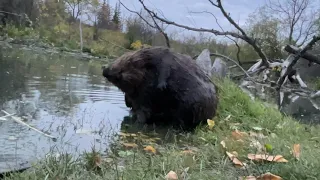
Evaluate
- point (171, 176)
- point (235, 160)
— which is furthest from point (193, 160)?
point (171, 176)

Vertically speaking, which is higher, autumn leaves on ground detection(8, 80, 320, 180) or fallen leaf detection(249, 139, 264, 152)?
fallen leaf detection(249, 139, 264, 152)

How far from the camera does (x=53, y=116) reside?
3.76 m

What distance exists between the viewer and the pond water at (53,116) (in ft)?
9.03

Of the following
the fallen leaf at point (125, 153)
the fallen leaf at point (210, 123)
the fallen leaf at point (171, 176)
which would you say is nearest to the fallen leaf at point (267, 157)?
the fallen leaf at point (171, 176)

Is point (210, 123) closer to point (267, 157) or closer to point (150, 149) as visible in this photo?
point (150, 149)

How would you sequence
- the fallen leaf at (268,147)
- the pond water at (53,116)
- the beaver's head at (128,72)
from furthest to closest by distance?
the beaver's head at (128,72), the fallen leaf at (268,147), the pond water at (53,116)

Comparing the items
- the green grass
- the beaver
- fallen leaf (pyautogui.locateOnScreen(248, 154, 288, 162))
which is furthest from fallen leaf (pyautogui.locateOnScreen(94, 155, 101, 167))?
the green grass

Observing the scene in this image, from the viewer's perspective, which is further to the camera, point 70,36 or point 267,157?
point 70,36

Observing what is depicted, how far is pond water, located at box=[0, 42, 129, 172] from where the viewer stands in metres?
2.75

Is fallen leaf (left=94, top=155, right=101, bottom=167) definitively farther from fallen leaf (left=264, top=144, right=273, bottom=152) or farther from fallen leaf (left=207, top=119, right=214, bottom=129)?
fallen leaf (left=207, top=119, right=214, bottom=129)

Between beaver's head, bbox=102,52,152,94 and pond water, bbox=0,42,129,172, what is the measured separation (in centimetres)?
41

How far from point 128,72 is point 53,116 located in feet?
2.71

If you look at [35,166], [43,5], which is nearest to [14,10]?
[43,5]

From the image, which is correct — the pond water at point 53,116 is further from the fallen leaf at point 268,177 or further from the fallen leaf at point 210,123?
the fallen leaf at point 268,177
